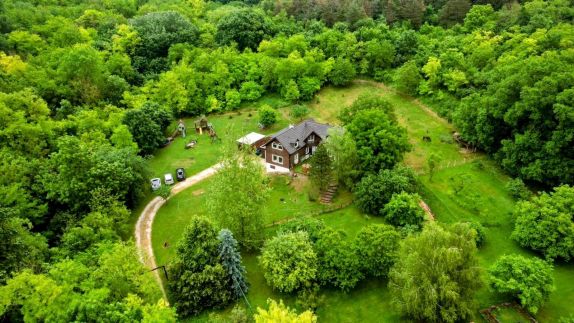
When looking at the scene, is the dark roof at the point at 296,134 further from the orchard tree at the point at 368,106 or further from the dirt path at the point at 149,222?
the dirt path at the point at 149,222

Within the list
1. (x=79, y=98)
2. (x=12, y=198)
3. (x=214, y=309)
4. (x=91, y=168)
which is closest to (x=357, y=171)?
(x=214, y=309)

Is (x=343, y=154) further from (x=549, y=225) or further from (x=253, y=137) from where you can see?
(x=549, y=225)

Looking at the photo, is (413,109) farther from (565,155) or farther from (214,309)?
(214,309)

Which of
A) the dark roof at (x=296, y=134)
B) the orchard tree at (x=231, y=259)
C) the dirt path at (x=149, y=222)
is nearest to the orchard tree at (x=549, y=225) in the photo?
the dark roof at (x=296, y=134)

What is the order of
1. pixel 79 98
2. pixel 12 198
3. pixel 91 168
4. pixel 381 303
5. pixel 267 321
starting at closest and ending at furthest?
pixel 267 321, pixel 381 303, pixel 12 198, pixel 91 168, pixel 79 98

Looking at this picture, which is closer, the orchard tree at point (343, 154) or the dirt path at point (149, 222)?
the dirt path at point (149, 222)

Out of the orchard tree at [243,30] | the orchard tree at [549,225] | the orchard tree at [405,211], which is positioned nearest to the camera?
the orchard tree at [549,225]

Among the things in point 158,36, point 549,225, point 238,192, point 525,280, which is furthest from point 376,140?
point 158,36
